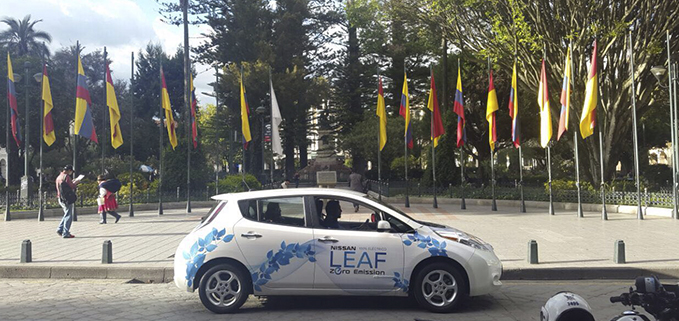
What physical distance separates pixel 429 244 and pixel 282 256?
180 centimetres

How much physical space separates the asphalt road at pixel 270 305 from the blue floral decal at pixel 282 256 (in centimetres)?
52

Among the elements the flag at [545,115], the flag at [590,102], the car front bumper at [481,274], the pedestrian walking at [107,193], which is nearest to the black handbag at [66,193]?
the pedestrian walking at [107,193]

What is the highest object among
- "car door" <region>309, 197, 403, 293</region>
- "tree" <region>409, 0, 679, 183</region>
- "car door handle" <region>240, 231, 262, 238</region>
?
"tree" <region>409, 0, 679, 183</region>

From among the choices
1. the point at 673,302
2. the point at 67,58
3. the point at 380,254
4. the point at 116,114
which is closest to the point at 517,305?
the point at 380,254

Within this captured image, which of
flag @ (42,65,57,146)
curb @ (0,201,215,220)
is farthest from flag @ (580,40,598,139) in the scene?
flag @ (42,65,57,146)

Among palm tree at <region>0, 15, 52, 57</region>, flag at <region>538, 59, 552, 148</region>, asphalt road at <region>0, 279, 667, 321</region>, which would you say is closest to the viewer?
asphalt road at <region>0, 279, 667, 321</region>

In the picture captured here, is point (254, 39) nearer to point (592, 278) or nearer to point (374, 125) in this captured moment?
point (374, 125)

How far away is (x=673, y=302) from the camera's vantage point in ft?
10.2

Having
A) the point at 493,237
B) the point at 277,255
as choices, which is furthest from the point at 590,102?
the point at 277,255

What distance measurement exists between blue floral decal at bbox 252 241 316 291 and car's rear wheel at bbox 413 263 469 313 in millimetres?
1352

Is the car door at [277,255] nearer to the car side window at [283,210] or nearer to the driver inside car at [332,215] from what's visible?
the car side window at [283,210]

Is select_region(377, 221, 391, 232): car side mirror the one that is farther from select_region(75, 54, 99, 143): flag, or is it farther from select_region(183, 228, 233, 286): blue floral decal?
select_region(75, 54, 99, 143): flag

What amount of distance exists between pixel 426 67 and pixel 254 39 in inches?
570

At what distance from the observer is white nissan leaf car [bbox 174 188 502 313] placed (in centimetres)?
680
